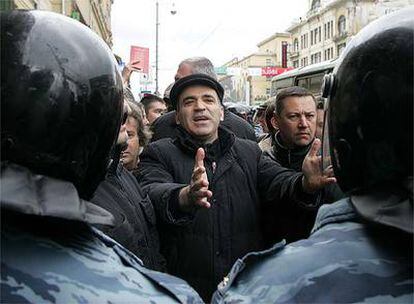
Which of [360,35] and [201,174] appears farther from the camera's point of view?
[201,174]

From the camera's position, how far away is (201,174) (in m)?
2.20

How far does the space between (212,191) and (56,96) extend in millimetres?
1564

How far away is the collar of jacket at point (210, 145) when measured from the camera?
2.84m

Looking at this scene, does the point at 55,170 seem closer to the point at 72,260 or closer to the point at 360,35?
the point at 72,260

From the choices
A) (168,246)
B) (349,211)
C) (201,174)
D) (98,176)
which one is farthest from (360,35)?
(168,246)

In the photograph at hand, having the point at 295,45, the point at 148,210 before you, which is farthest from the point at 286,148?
the point at 295,45

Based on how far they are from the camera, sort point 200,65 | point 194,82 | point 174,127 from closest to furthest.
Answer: point 194,82, point 174,127, point 200,65

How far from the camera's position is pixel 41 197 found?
1.14 meters

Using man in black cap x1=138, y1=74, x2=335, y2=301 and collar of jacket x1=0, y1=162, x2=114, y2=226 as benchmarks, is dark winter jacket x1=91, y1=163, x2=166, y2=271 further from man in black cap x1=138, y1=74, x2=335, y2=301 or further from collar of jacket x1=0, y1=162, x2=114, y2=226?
collar of jacket x1=0, y1=162, x2=114, y2=226

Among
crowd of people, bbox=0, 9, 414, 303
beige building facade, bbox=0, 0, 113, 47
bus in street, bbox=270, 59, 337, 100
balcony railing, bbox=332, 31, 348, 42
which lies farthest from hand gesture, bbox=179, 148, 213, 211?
balcony railing, bbox=332, 31, 348, 42

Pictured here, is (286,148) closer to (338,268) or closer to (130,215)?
(130,215)

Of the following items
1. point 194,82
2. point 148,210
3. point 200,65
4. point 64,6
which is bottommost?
point 148,210

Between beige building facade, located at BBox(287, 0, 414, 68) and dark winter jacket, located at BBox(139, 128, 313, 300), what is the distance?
1700 inches

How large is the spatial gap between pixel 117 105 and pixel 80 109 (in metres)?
0.15
